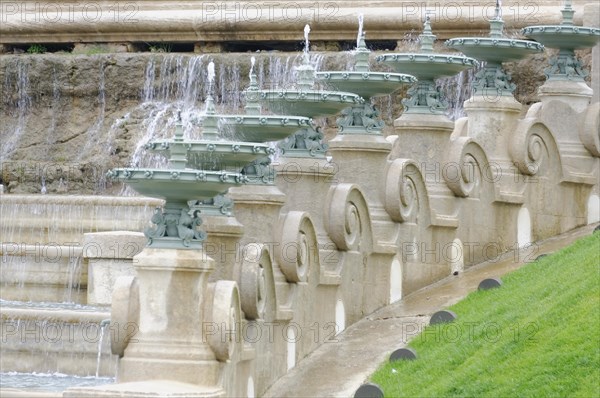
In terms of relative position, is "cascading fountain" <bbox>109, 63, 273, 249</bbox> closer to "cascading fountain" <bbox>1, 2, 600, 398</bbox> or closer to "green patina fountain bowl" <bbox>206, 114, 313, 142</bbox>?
"cascading fountain" <bbox>1, 2, 600, 398</bbox>

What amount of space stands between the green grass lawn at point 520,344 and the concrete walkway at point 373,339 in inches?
14.9

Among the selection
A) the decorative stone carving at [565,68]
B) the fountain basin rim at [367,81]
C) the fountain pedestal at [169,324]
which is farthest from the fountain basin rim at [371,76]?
the fountain pedestal at [169,324]

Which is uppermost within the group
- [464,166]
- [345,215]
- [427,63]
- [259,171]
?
[427,63]

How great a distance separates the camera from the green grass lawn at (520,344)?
16.5 metres

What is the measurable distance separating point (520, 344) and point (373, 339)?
112 inches

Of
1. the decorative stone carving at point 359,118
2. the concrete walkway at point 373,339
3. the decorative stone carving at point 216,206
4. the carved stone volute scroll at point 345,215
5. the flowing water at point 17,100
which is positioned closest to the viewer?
the decorative stone carving at point 216,206

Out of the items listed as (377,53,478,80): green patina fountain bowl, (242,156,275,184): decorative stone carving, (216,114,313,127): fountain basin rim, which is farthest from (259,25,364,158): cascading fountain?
(377,53,478,80): green patina fountain bowl

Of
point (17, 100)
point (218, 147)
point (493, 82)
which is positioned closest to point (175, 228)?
point (218, 147)

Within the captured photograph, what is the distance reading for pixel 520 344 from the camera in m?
17.6

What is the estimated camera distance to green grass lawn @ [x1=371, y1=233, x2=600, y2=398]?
1650cm

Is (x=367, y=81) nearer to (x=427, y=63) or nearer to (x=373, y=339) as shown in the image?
(x=427, y=63)

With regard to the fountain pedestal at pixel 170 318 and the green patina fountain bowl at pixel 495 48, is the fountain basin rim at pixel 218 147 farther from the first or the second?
the green patina fountain bowl at pixel 495 48

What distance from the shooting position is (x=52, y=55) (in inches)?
1244

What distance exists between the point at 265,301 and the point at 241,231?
0.65m
